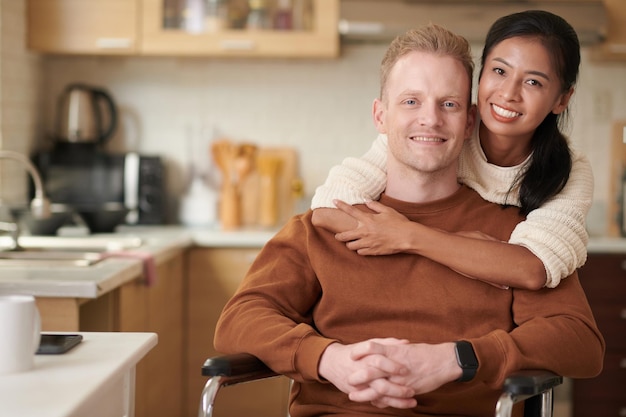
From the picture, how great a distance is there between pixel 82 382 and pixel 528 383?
0.76 meters

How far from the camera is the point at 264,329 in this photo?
1.87 m

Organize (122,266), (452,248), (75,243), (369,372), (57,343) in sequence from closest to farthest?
(57,343) → (369,372) → (452,248) → (122,266) → (75,243)

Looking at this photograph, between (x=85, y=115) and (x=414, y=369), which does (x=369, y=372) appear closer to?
(x=414, y=369)

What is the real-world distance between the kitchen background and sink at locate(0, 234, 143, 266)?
89cm

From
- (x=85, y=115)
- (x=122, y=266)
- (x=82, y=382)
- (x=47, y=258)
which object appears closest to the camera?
(x=82, y=382)

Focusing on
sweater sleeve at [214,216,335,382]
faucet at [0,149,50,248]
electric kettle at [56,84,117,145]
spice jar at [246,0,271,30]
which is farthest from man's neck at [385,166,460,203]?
electric kettle at [56,84,117,145]

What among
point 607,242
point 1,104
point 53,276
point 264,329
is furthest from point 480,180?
point 1,104

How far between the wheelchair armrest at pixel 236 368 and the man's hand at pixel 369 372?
0.43 feet

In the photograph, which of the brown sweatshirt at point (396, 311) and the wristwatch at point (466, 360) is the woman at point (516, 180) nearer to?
the brown sweatshirt at point (396, 311)

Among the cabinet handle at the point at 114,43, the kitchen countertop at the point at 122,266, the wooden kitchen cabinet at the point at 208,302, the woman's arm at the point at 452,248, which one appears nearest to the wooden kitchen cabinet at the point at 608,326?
the kitchen countertop at the point at 122,266

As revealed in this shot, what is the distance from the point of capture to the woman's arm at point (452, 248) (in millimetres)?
1913

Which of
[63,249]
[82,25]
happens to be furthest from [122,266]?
[82,25]

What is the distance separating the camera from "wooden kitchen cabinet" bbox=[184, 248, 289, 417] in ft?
12.6

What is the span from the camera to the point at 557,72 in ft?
6.63
